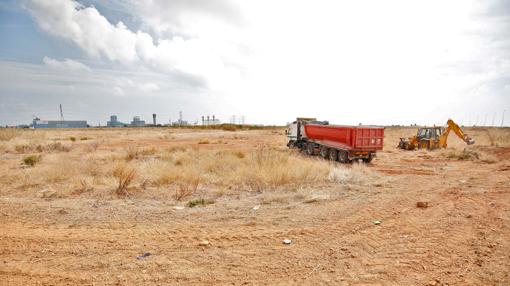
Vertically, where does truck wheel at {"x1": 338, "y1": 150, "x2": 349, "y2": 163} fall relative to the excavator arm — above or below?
below

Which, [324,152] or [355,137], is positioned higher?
[355,137]

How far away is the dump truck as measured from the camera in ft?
55.1

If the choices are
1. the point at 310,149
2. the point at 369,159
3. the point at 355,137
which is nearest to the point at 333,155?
the point at 369,159

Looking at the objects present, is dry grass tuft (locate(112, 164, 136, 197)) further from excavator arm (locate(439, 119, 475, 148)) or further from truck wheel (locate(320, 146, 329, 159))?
excavator arm (locate(439, 119, 475, 148))

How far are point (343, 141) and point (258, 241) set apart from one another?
1346 cm

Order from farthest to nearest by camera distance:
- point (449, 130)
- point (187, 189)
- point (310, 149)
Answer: point (449, 130), point (310, 149), point (187, 189)

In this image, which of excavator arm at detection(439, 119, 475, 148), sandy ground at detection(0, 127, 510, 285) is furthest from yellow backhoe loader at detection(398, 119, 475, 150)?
sandy ground at detection(0, 127, 510, 285)

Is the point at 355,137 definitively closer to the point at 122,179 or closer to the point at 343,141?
the point at 343,141

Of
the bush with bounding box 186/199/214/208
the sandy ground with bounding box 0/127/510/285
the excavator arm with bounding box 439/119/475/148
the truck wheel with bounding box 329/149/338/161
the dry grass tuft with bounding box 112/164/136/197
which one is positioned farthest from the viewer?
the excavator arm with bounding box 439/119/475/148

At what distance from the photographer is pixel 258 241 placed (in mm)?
5125

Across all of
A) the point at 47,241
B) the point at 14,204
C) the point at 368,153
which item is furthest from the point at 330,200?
the point at 368,153

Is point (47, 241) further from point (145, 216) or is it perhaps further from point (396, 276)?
point (396, 276)

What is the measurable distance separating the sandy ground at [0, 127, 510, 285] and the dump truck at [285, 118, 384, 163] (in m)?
8.62

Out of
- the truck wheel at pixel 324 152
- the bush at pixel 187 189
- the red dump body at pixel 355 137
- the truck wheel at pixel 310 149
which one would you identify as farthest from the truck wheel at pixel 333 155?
the bush at pixel 187 189
